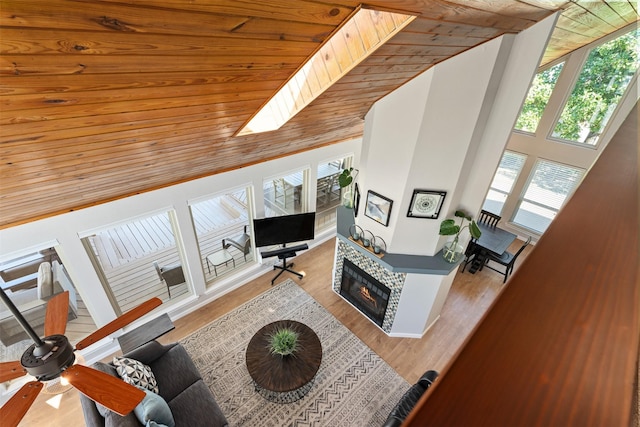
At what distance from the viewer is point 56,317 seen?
1932 mm

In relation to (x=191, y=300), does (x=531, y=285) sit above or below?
above

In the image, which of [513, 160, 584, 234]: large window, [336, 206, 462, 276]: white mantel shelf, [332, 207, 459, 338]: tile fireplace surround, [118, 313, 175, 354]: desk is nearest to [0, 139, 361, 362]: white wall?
[118, 313, 175, 354]: desk

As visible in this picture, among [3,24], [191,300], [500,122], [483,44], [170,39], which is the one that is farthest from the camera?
[191,300]

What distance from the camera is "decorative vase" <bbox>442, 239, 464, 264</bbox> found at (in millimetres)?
3947

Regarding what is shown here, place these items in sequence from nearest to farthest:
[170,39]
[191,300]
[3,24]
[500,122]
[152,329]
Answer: [3,24], [170,39], [500,122], [152,329], [191,300]

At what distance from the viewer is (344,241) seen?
453cm

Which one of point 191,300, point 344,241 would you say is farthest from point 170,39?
point 191,300

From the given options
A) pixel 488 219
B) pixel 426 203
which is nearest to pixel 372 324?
pixel 426 203

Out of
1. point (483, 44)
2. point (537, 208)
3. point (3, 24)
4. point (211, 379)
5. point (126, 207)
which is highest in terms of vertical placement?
point (483, 44)

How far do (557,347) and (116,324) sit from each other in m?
2.44

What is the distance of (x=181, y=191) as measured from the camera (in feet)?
13.3

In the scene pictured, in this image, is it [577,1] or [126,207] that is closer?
[577,1]

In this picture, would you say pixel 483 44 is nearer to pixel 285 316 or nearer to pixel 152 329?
pixel 285 316

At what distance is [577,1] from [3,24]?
11.1ft
